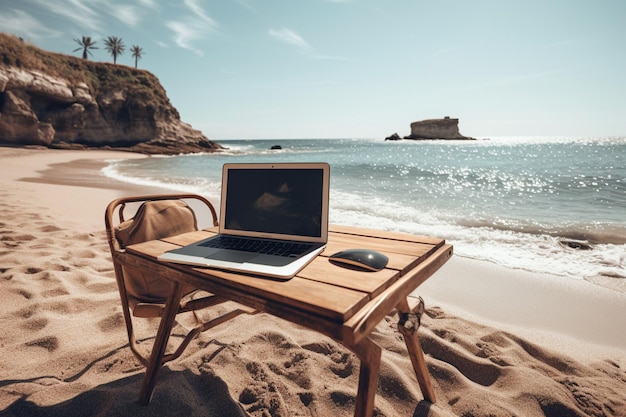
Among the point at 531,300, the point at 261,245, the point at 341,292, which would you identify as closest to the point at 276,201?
the point at 261,245

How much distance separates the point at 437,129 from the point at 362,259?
120 meters

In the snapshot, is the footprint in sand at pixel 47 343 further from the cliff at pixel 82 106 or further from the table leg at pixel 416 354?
the cliff at pixel 82 106

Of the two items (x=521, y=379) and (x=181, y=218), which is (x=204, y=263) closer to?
(x=181, y=218)

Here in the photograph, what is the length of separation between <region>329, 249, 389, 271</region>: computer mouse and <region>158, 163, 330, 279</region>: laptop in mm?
141

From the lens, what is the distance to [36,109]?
101 ft

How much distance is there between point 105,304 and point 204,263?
197cm

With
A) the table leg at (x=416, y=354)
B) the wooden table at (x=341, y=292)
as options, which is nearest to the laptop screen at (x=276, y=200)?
the wooden table at (x=341, y=292)

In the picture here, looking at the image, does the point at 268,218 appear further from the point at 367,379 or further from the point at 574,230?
the point at 574,230

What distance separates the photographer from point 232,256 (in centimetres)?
148

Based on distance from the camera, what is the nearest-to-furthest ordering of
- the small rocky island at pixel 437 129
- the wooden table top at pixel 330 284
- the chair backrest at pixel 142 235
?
the wooden table top at pixel 330 284, the chair backrest at pixel 142 235, the small rocky island at pixel 437 129

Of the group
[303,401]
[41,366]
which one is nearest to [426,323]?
[303,401]

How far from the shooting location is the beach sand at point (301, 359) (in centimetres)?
177

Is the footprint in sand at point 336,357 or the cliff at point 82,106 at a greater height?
the cliff at point 82,106

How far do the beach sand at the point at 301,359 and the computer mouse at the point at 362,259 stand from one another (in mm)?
940
